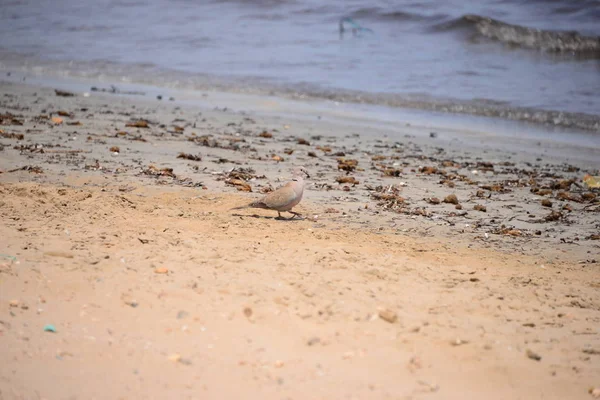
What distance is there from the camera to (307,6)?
1031 inches

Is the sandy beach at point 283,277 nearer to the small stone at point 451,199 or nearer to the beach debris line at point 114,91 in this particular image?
the small stone at point 451,199

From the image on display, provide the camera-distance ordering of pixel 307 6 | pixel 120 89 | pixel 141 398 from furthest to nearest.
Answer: pixel 307 6 < pixel 120 89 < pixel 141 398

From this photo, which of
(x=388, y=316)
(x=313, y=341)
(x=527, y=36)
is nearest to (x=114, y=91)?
(x=388, y=316)

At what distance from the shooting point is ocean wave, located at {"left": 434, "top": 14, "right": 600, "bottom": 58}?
2042 centimetres

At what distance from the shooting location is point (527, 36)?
21469 millimetres

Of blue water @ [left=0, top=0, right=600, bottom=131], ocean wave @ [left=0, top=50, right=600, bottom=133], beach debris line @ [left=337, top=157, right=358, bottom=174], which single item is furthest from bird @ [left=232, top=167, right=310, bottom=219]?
blue water @ [left=0, top=0, right=600, bottom=131]

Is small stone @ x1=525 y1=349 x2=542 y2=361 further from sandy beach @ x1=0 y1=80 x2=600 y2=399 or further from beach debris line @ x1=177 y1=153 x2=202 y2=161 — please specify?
beach debris line @ x1=177 y1=153 x2=202 y2=161

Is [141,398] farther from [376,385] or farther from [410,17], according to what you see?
[410,17]

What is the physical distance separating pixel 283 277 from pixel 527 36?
62.2 feet

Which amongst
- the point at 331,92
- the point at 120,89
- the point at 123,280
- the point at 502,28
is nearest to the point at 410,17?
the point at 502,28

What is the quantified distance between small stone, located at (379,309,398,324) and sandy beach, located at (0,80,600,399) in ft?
0.04

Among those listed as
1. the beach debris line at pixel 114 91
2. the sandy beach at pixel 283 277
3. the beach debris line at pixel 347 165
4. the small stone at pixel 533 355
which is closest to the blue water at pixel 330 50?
the beach debris line at pixel 114 91

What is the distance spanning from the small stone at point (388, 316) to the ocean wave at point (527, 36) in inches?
705

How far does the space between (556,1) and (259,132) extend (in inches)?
695
